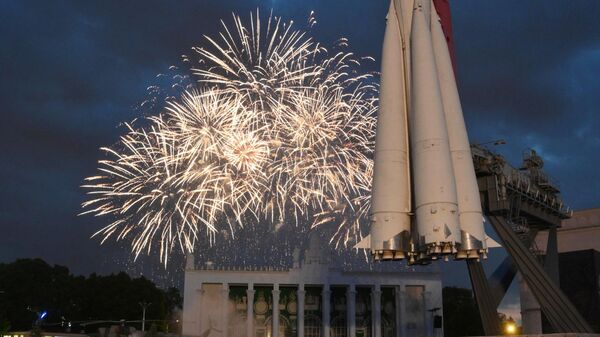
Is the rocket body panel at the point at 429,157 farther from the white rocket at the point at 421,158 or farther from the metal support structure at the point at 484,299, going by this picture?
the metal support structure at the point at 484,299

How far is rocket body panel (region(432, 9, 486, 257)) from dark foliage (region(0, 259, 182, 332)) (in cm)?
6548

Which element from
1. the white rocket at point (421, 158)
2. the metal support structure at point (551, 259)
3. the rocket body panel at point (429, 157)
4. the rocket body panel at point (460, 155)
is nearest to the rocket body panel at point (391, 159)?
the white rocket at point (421, 158)

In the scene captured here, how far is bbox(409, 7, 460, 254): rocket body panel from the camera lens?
27922 mm

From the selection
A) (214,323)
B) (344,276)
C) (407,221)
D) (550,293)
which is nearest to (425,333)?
(344,276)

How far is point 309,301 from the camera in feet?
259

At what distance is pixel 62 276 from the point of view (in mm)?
93375

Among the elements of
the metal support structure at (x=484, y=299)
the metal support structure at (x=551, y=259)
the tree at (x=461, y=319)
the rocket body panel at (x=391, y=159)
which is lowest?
the tree at (x=461, y=319)

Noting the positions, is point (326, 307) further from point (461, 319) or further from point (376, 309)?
point (461, 319)

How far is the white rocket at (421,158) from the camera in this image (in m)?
28.5

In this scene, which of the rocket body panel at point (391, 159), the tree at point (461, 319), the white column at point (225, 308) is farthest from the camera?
the tree at point (461, 319)

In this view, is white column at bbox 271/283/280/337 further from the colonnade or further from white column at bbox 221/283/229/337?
white column at bbox 221/283/229/337

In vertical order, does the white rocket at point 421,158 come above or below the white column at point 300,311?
above

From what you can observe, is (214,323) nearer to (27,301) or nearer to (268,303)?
(268,303)

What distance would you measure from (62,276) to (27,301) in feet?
25.0
